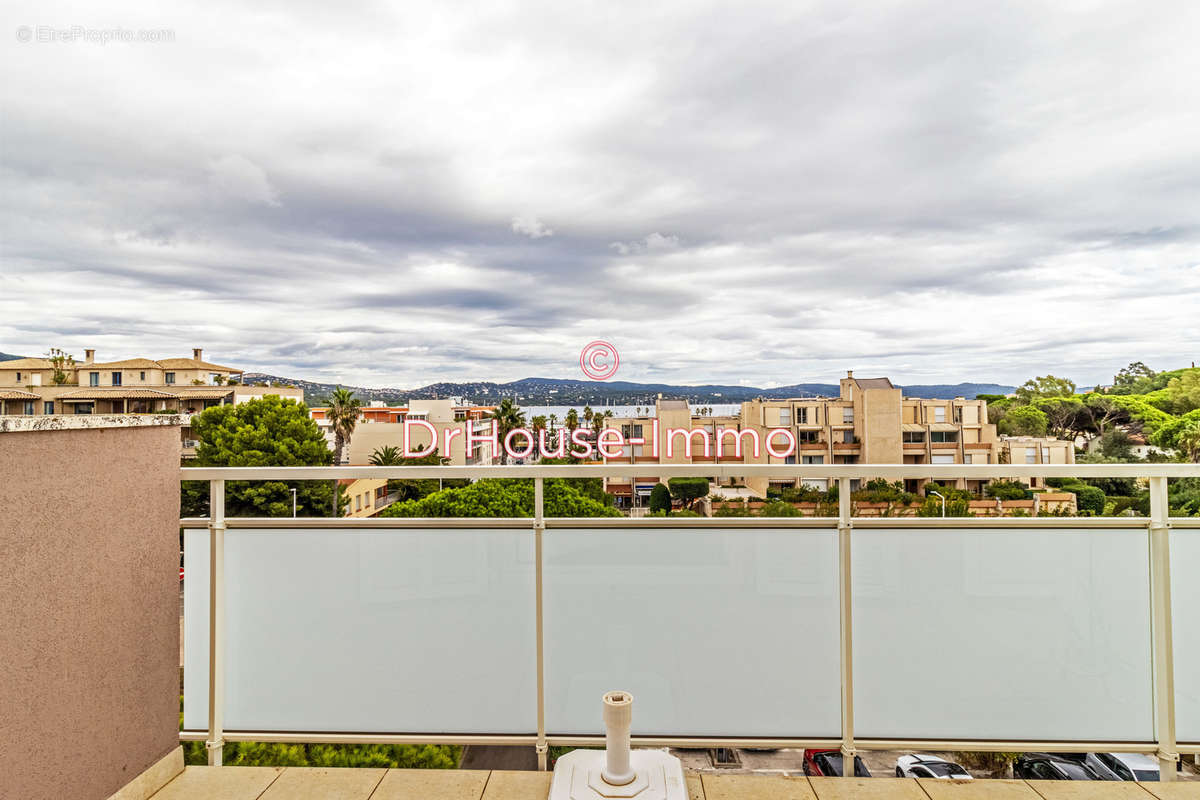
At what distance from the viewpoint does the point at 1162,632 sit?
197 centimetres

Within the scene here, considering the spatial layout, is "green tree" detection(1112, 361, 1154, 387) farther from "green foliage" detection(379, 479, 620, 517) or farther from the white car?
the white car

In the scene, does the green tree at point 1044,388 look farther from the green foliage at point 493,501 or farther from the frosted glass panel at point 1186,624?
the frosted glass panel at point 1186,624

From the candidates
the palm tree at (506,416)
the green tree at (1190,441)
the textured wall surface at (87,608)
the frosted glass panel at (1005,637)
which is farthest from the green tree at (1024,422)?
the textured wall surface at (87,608)

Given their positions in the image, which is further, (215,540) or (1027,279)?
(1027,279)

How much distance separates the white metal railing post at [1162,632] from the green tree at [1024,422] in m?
41.0

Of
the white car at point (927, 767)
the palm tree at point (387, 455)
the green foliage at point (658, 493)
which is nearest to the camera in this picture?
the white car at point (927, 767)

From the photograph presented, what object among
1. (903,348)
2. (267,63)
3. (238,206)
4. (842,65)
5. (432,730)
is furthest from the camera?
(903,348)

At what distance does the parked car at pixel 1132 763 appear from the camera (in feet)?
6.43

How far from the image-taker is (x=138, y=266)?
4091cm

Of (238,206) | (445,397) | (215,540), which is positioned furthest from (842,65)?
(238,206)

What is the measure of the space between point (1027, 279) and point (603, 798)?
5439 cm

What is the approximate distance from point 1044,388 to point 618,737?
49.4 metres

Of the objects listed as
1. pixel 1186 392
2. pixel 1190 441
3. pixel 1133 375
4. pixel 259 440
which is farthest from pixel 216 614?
pixel 1133 375

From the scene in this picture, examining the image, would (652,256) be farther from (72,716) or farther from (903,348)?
(72,716)
